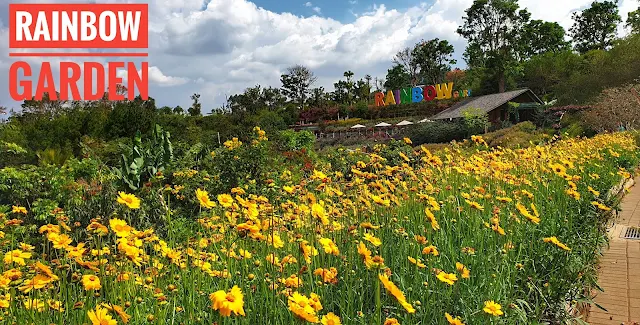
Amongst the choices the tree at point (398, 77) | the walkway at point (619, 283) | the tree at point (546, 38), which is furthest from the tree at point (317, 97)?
the walkway at point (619, 283)

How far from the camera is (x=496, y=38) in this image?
3850 cm

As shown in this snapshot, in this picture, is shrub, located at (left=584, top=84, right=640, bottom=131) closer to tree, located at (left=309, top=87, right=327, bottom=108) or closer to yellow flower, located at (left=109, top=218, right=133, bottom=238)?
yellow flower, located at (left=109, top=218, right=133, bottom=238)

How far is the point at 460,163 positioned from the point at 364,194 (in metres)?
1.70

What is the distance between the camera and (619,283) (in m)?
3.06

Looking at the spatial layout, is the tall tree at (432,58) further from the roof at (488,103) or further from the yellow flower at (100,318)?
the yellow flower at (100,318)

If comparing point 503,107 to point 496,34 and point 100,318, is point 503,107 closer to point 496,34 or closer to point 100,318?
point 496,34

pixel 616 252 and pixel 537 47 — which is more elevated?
pixel 537 47

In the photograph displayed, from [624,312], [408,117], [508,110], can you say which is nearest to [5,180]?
[624,312]

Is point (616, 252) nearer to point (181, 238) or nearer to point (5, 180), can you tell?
point (181, 238)

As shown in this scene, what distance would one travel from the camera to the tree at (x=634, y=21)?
33056 millimetres

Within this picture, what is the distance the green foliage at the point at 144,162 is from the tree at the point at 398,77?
50885mm

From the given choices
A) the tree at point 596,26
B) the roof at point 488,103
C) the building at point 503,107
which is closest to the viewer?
the roof at point 488,103

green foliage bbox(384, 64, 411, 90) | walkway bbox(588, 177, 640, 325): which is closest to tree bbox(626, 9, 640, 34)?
green foliage bbox(384, 64, 411, 90)

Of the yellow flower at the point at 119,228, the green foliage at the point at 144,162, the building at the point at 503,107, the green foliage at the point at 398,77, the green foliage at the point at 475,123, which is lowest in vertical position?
the green foliage at the point at 144,162
